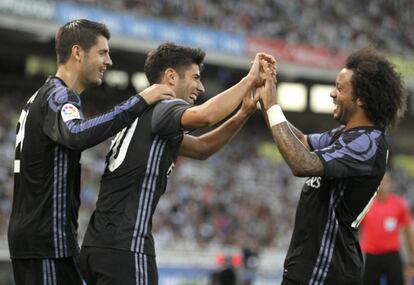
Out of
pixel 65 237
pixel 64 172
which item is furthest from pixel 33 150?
pixel 65 237

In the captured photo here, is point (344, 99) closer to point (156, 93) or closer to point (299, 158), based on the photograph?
point (299, 158)

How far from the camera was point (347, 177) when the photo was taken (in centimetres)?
457

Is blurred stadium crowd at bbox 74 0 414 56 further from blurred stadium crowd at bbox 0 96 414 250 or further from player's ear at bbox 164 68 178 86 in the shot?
player's ear at bbox 164 68 178 86

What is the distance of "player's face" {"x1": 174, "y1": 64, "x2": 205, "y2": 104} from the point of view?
4.89 metres

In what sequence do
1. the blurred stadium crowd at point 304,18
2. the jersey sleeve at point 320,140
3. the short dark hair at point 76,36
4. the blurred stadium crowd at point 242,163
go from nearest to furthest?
the short dark hair at point 76,36 < the jersey sleeve at point 320,140 < the blurred stadium crowd at point 242,163 < the blurred stadium crowd at point 304,18

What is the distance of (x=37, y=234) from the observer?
466cm

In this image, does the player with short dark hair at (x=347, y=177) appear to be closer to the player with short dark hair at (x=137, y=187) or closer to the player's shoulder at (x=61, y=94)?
the player with short dark hair at (x=137, y=187)

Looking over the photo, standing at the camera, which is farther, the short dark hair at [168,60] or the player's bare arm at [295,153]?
the short dark hair at [168,60]

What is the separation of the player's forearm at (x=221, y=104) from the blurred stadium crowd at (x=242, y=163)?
9.93 metres

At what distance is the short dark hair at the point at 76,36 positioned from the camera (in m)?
4.87

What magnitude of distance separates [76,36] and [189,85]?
72cm

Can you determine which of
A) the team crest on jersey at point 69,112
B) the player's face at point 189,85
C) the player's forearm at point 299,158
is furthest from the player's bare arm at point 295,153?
the team crest on jersey at point 69,112

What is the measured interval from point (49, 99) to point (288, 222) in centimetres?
1871

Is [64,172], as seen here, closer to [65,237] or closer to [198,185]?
[65,237]
